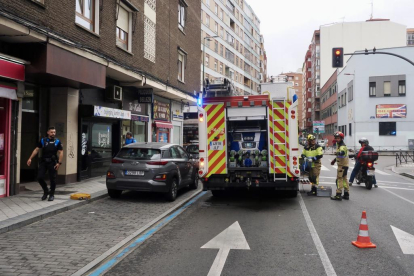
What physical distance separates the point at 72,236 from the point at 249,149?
5021 millimetres

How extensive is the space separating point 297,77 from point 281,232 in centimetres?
14627

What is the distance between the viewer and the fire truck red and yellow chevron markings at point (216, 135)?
28.8 feet

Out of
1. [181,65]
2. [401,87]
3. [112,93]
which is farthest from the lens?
[401,87]

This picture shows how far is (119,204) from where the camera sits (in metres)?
8.79

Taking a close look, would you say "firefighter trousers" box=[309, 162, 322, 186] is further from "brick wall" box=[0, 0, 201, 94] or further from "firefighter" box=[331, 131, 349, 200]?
"brick wall" box=[0, 0, 201, 94]

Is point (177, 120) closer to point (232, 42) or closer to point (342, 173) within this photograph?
point (342, 173)

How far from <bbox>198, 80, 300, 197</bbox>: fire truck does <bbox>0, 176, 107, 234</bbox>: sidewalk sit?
10.8 ft

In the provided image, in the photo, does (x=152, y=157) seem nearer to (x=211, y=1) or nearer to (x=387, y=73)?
(x=387, y=73)

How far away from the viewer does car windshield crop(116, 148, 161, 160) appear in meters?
9.12

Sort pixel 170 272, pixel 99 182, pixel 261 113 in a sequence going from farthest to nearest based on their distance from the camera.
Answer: pixel 99 182
pixel 261 113
pixel 170 272

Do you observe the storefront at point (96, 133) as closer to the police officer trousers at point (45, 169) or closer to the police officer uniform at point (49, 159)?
the police officer uniform at point (49, 159)

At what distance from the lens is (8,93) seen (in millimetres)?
8703

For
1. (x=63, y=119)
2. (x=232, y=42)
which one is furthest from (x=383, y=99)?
(x=63, y=119)

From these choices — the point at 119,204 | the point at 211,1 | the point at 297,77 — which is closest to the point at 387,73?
the point at 211,1
